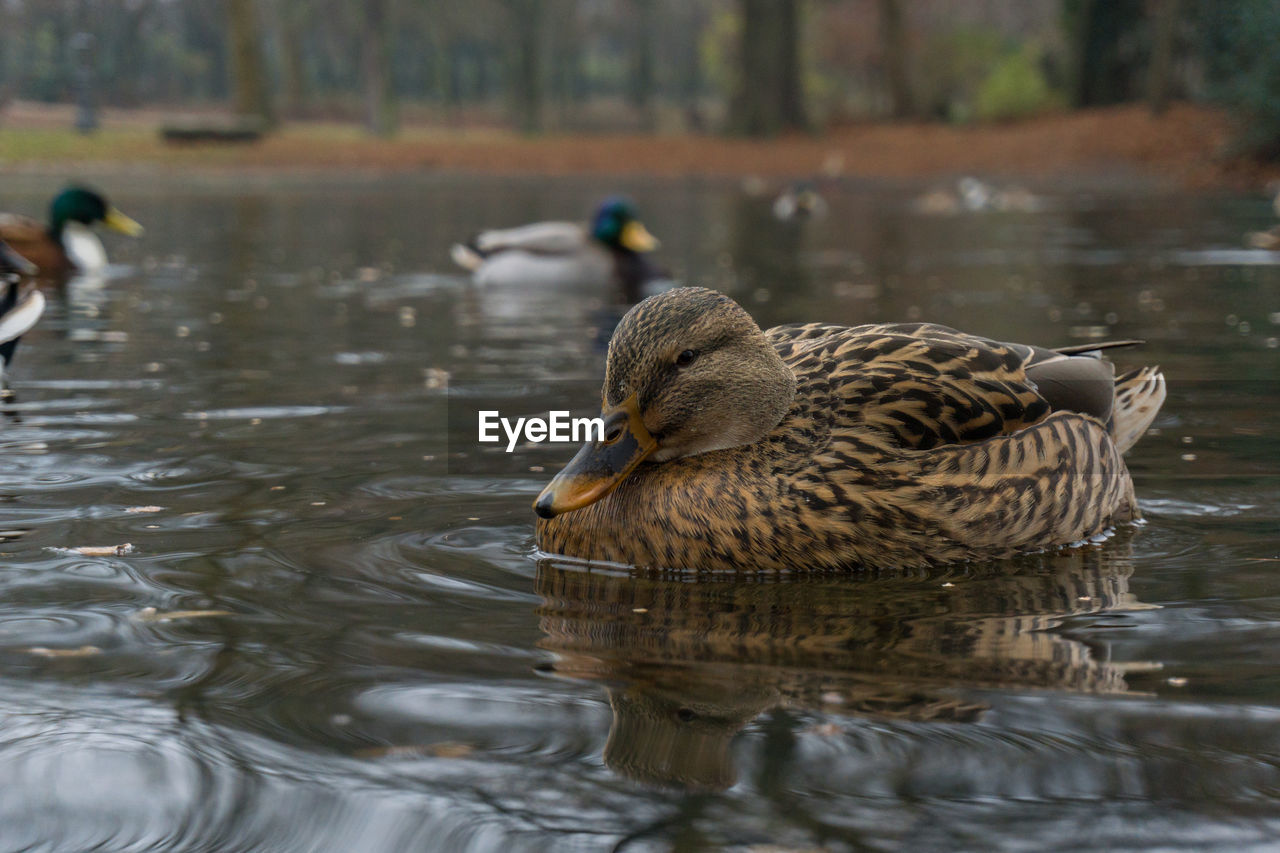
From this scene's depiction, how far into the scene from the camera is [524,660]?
4.14 m

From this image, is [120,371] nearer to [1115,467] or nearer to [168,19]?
[1115,467]

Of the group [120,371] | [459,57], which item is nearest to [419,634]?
[120,371]

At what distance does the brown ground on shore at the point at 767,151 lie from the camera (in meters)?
35.3

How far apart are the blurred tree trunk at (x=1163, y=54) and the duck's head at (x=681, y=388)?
110ft

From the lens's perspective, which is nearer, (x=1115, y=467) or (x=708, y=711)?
(x=708, y=711)

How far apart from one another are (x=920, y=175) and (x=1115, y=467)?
108ft

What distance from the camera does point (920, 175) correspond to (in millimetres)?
37344

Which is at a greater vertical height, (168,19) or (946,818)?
(168,19)

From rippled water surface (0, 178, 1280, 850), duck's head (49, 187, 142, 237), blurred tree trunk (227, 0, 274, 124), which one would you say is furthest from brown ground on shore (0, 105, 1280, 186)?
rippled water surface (0, 178, 1280, 850)

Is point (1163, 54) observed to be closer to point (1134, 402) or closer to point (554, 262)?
point (554, 262)

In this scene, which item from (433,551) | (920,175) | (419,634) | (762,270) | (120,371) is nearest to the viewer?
(419,634)

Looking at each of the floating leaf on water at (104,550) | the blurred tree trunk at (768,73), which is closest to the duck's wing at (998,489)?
the floating leaf on water at (104,550)

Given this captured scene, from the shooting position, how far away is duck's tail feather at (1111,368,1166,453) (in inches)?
233

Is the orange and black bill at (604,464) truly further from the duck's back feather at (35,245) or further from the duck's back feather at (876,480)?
the duck's back feather at (35,245)
